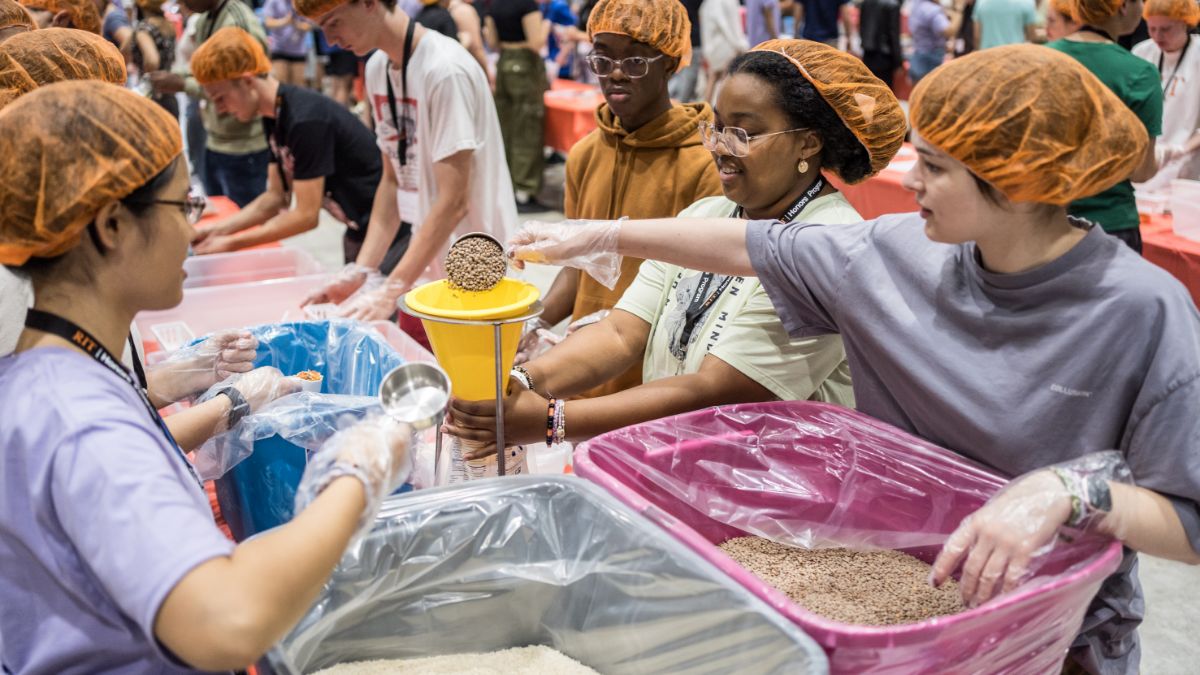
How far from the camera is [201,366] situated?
1.94 m

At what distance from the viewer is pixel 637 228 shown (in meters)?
1.73

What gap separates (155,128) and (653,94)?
1.49 m

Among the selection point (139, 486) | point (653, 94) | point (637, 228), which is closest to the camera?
point (139, 486)

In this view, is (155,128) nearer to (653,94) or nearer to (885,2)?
(653,94)

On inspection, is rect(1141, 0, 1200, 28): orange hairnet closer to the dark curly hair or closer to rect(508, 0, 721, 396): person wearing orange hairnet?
rect(508, 0, 721, 396): person wearing orange hairnet

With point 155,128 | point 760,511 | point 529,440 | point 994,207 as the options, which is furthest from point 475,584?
point 994,207

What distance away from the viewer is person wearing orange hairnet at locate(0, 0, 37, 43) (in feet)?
8.76

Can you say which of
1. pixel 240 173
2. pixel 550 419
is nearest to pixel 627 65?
pixel 550 419

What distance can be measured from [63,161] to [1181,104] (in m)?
4.13

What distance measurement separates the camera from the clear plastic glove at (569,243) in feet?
5.67

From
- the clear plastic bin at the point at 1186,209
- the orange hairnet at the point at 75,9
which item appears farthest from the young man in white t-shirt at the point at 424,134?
the clear plastic bin at the point at 1186,209

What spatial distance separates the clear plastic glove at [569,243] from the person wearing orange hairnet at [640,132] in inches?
23.4

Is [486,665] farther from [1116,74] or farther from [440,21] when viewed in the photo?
[440,21]

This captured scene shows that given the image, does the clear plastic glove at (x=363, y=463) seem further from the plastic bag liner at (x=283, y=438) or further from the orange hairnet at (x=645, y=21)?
the orange hairnet at (x=645, y=21)
